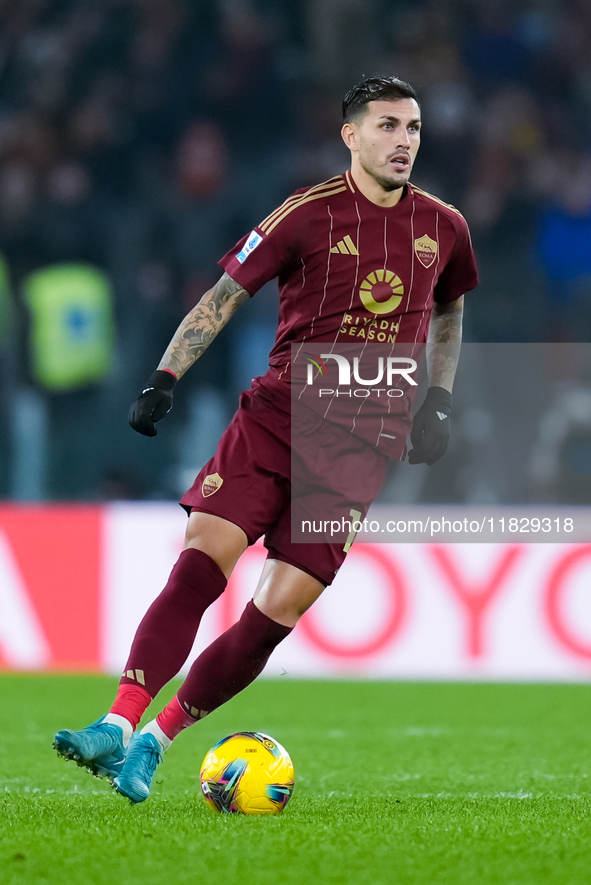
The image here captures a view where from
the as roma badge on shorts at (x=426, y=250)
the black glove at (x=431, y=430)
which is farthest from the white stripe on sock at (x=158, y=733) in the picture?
the as roma badge on shorts at (x=426, y=250)

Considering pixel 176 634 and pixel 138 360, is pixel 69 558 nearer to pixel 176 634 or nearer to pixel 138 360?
pixel 138 360

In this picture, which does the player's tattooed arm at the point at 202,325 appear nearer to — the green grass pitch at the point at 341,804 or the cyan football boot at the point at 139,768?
the cyan football boot at the point at 139,768

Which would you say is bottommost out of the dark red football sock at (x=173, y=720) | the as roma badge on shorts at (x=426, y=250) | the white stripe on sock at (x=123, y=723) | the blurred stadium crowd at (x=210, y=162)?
the white stripe on sock at (x=123, y=723)

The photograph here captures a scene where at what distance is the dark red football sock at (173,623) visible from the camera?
11.4 feet

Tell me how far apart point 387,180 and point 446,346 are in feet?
2.11

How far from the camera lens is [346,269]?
146 inches

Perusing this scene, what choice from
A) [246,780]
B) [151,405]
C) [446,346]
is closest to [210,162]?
[446,346]

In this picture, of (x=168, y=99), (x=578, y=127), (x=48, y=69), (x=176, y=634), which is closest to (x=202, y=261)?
(x=168, y=99)

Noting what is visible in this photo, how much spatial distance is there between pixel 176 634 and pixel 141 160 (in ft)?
24.5

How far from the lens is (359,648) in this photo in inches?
308

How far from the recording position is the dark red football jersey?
3.67m

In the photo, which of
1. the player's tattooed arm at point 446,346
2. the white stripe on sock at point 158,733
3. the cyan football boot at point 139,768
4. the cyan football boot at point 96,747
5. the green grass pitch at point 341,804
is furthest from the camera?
the player's tattooed arm at point 446,346

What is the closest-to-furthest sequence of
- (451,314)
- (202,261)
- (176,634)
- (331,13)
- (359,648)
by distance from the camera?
(176,634) → (451,314) → (359,648) → (202,261) → (331,13)

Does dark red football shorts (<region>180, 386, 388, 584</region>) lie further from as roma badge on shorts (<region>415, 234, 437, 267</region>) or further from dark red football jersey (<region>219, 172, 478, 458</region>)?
as roma badge on shorts (<region>415, 234, 437, 267</region>)
